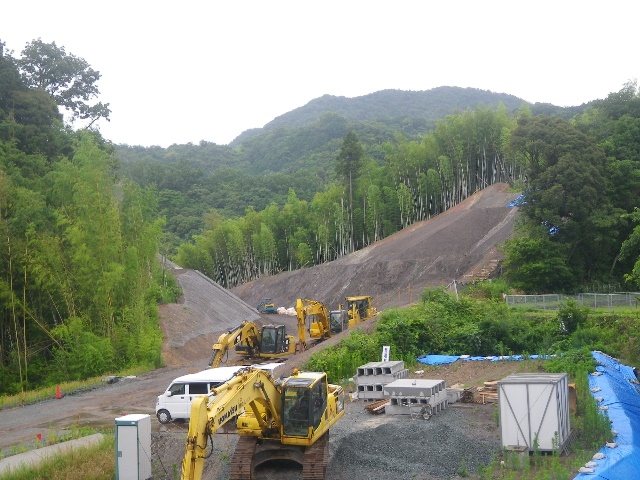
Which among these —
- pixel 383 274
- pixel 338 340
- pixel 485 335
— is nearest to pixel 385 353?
pixel 338 340

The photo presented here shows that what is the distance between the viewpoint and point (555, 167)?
29234mm

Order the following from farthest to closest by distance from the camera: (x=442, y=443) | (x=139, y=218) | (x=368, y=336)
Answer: (x=139, y=218) < (x=368, y=336) < (x=442, y=443)

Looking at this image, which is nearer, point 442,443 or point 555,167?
point 442,443

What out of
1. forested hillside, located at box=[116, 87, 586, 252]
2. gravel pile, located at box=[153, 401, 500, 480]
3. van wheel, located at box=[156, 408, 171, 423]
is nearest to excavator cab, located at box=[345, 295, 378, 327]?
van wheel, located at box=[156, 408, 171, 423]

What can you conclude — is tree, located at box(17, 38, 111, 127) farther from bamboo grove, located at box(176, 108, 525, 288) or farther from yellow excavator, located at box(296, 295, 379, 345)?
yellow excavator, located at box(296, 295, 379, 345)

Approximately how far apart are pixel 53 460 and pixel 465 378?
11.4 m

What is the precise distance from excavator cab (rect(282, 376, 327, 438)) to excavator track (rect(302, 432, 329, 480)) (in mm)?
363

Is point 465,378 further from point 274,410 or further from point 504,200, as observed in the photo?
point 504,200

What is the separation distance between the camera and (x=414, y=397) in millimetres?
15016

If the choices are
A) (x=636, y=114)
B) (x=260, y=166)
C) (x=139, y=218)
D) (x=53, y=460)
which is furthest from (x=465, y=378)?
(x=260, y=166)

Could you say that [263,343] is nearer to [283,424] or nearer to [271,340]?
[271,340]

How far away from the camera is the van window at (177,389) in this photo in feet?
54.2

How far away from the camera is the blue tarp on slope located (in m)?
10.3

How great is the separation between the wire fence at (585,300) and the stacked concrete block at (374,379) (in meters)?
9.06
